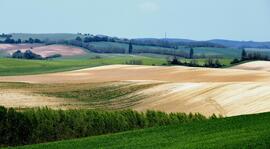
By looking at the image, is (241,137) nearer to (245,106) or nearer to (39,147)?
(39,147)

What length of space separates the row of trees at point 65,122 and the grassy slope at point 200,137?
22.3 ft

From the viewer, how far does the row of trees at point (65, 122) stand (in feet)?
96.9

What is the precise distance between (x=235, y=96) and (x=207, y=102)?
204cm

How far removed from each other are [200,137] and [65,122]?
1253cm

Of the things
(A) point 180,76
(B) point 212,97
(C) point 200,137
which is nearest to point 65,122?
(C) point 200,137

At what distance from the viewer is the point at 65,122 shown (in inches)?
1248

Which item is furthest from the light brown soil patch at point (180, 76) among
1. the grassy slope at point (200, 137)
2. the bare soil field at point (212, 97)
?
the grassy slope at point (200, 137)

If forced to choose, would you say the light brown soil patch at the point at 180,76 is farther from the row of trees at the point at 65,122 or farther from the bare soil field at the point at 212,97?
the row of trees at the point at 65,122

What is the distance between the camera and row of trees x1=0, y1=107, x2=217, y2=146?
29.5 m

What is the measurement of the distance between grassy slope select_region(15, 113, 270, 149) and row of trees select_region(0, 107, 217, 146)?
267 inches

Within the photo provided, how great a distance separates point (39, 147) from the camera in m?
22.7

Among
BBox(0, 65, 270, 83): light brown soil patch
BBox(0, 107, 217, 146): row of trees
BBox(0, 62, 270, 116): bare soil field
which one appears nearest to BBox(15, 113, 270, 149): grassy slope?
BBox(0, 107, 217, 146): row of trees

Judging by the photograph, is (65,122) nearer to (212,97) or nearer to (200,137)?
(200,137)

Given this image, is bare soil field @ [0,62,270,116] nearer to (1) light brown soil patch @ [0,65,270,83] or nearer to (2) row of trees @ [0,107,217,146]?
(1) light brown soil patch @ [0,65,270,83]
